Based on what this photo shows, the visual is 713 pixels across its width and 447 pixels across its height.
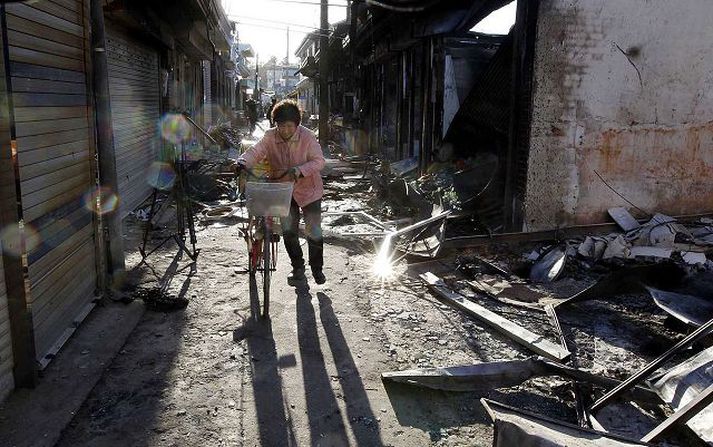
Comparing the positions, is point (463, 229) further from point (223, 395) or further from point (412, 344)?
point (223, 395)

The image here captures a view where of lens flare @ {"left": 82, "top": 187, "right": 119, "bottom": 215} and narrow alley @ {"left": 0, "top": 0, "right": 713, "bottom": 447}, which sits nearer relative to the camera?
narrow alley @ {"left": 0, "top": 0, "right": 713, "bottom": 447}

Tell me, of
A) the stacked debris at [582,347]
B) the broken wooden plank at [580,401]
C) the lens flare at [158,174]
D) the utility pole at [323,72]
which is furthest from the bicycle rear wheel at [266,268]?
the utility pole at [323,72]

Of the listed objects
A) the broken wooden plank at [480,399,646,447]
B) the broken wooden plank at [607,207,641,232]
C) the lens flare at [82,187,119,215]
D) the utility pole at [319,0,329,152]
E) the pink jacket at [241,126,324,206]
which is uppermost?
the utility pole at [319,0,329,152]

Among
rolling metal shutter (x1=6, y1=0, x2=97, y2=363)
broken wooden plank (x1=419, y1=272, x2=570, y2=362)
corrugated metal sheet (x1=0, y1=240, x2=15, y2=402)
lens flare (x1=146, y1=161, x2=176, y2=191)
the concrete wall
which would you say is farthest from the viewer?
lens flare (x1=146, y1=161, x2=176, y2=191)

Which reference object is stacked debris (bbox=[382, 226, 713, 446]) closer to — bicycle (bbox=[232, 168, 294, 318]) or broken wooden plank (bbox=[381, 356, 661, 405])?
broken wooden plank (bbox=[381, 356, 661, 405])

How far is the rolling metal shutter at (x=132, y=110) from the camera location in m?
9.33

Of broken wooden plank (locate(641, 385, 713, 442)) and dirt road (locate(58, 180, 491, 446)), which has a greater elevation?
broken wooden plank (locate(641, 385, 713, 442))

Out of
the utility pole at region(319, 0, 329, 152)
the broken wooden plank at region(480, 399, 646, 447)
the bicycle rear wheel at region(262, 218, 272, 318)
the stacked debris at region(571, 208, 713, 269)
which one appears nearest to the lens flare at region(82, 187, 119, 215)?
the bicycle rear wheel at region(262, 218, 272, 318)

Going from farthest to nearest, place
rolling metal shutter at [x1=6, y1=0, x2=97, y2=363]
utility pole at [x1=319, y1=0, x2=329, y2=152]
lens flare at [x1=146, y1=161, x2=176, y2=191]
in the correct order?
utility pole at [x1=319, y1=0, x2=329, y2=152]
lens flare at [x1=146, y1=161, x2=176, y2=191]
rolling metal shutter at [x1=6, y1=0, x2=97, y2=363]

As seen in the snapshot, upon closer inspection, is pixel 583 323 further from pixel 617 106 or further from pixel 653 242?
pixel 617 106

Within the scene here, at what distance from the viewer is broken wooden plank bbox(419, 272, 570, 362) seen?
4438 mm

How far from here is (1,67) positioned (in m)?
3.38

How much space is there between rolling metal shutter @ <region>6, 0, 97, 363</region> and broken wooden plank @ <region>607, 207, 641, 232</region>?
6822mm

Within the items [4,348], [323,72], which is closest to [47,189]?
[4,348]
